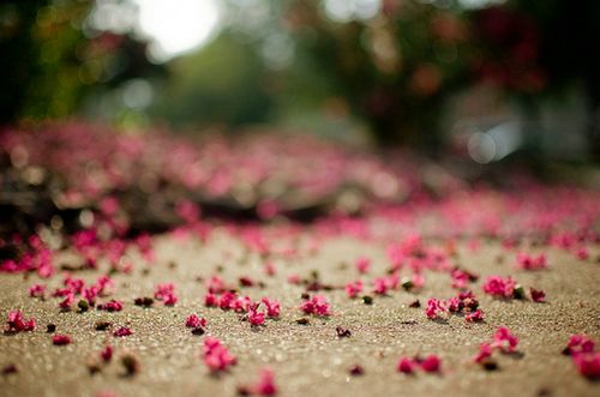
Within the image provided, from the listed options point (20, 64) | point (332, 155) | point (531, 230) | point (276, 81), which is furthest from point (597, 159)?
point (20, 64)

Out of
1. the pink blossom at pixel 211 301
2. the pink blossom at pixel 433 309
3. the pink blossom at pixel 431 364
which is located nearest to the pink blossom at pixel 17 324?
the pink blossom at pixel 211 301

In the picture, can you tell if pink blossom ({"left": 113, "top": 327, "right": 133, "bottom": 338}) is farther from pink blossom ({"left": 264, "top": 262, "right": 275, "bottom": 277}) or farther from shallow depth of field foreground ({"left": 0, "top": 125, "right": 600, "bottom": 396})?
pink blossom ({"left": 264, "top": 262, "right": 275, "bottom": 277})

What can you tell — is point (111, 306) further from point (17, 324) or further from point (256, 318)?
point (256, 318)

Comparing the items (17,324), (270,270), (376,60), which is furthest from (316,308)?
(376,60)

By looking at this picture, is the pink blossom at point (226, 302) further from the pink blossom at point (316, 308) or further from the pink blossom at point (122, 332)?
the pink blossom at point (122, 332)

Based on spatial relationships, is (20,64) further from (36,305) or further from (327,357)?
(327,357)

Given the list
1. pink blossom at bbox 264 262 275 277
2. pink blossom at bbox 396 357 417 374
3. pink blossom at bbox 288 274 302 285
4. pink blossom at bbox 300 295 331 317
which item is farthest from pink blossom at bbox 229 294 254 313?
pink blossom at bbox 396 357 417 374
